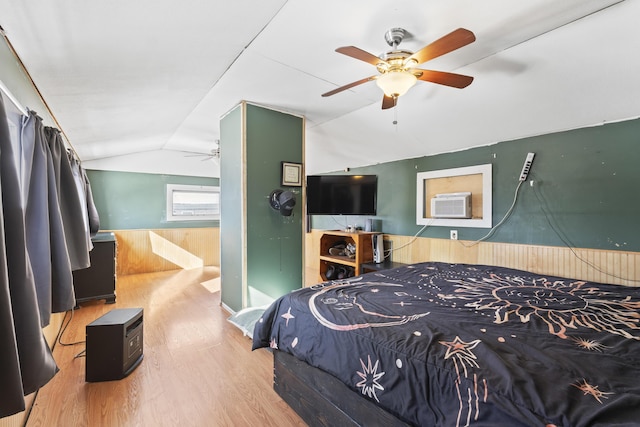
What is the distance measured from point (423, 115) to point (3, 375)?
11.2 ft

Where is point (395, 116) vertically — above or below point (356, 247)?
above

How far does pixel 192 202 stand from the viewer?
19.9ft

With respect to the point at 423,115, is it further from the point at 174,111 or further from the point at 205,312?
the point at 205,312

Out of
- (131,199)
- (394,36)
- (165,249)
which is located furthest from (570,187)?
(131,199)

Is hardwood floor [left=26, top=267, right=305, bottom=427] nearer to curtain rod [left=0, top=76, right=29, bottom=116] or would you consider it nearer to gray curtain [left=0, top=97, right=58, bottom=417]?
gray curtain [left=0, top=97, right=58, bottom=417]

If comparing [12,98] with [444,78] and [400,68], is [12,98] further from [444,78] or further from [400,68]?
[444,78]

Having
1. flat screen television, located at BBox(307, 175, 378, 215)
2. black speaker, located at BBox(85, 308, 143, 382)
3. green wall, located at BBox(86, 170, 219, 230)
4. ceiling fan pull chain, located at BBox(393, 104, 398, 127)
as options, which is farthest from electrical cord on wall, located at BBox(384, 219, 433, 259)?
green wall, located at BBox(86, 170, 219, 230)

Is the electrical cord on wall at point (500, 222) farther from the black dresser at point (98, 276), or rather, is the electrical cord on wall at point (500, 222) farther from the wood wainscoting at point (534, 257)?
Result: the black dresser at point (98, 276)

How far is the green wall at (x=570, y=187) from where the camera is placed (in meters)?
2.36

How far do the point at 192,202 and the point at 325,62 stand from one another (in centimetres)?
487

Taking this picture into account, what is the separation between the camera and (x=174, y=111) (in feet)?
10.6

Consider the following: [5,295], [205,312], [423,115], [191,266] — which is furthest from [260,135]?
[191,266]

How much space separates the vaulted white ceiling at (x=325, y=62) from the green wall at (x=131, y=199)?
202 cm

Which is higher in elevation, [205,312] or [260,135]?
[260,135]
